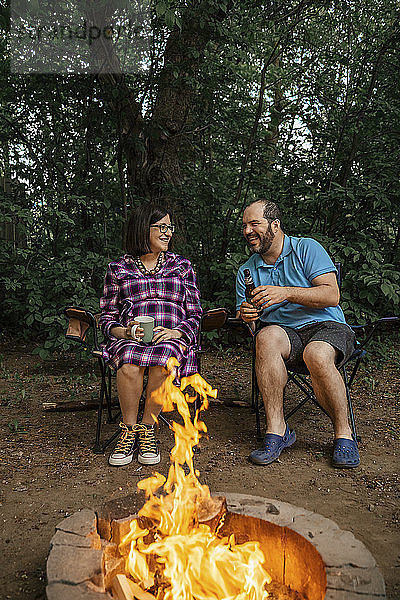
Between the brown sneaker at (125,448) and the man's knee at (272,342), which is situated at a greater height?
the man's knee at (272,342)

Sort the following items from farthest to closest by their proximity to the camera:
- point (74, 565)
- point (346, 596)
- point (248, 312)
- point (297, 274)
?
point (297, 274) < point (248, 312) < point (74, 565) < point (346, 596)

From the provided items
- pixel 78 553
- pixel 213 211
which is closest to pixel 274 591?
pixel 78 553

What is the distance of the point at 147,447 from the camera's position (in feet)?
8.91

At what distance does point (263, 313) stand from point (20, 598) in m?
1.89

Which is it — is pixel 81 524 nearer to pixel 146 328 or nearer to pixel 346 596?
pixel 346 596

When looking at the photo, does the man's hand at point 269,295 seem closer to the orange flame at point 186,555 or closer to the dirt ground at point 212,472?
the dirt ground at point 212,472

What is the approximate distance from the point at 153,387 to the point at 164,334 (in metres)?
0.28

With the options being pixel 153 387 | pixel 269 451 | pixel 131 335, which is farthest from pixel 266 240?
pixel 269 451

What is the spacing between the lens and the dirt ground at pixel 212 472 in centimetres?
195

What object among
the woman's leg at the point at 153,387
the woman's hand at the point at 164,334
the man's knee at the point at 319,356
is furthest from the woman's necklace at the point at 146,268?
the man's knee at the point at 319,356

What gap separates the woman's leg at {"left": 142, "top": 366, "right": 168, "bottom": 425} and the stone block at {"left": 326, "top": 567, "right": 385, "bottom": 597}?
1.49 metres

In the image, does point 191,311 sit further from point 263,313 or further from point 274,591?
point 274,591

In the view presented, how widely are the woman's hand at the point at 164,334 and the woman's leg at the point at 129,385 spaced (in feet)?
0.58

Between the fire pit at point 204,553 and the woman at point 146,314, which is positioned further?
the woman at point 146,314
